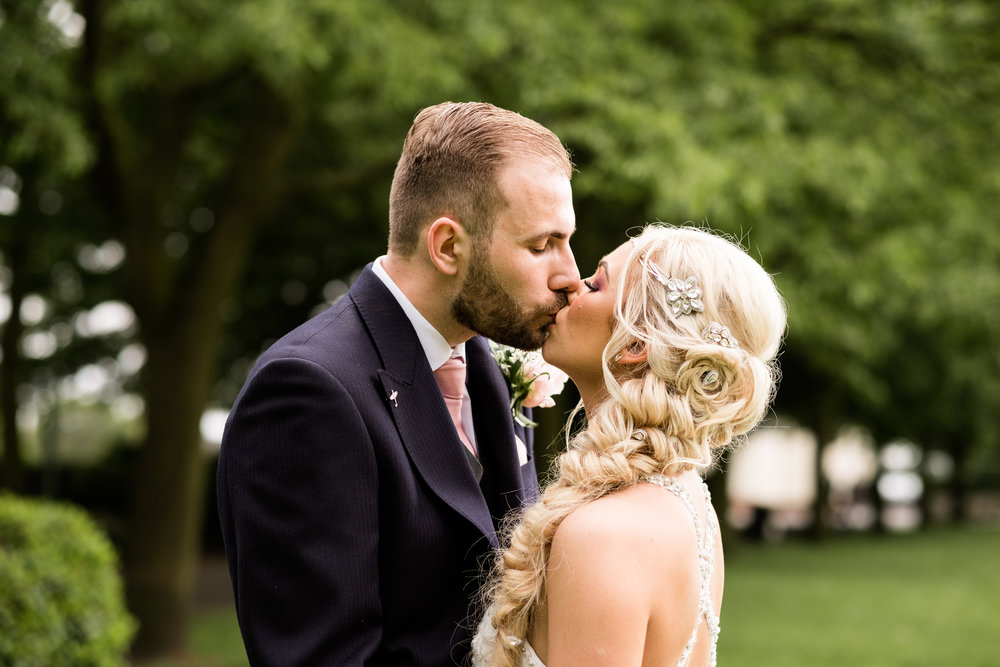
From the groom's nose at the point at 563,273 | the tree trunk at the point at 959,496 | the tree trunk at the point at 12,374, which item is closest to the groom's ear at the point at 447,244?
the groom's nose at the point at 563,273

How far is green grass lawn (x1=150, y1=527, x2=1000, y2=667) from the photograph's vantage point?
39.8 ft

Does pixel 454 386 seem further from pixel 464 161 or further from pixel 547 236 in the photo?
pixel 464 161

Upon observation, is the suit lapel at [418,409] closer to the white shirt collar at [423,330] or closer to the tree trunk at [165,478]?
the white shirt collar at [423,330]

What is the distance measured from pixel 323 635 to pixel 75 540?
19.5ft

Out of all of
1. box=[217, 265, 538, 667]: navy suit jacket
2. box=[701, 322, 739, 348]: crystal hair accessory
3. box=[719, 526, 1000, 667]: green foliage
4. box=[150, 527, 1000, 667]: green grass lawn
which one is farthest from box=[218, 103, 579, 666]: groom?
box=[719, 526, 1000, 667]: green foliage

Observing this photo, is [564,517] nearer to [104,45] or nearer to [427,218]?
[427,218]

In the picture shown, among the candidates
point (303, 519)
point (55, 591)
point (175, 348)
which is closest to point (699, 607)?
point (303, 519)

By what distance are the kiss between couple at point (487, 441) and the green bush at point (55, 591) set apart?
194 inches

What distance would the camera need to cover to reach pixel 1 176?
13.7 m

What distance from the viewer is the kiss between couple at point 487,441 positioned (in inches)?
93.8

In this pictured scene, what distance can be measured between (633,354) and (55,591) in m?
5.79

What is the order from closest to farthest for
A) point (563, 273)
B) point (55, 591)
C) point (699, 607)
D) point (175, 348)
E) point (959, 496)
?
point (699, 607) < point (563, 273) < point (55, 591) < point (175, 348) < point (959, 496)

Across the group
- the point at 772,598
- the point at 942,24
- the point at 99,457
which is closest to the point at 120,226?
the point at 942,24

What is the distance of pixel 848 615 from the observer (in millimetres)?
15633
